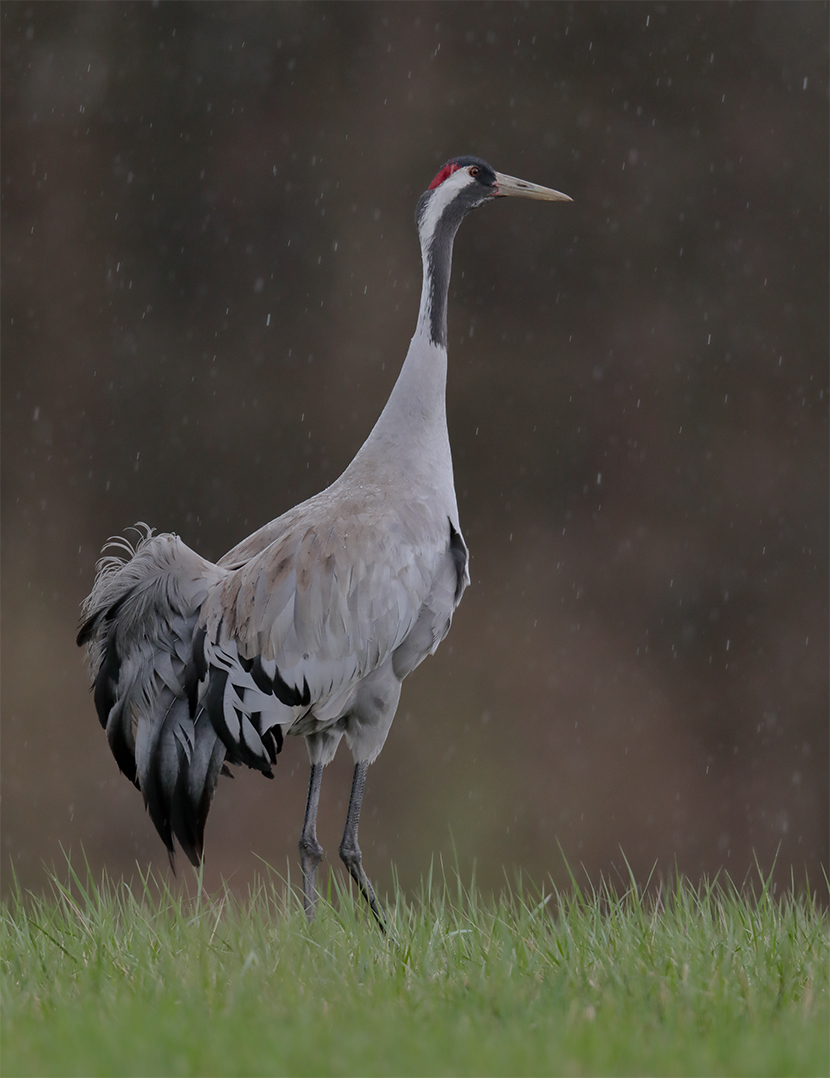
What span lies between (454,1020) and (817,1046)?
2.40 ft

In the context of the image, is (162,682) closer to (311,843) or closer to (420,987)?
(311,843)

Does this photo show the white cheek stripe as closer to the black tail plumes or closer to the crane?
the crane

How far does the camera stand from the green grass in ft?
7.00

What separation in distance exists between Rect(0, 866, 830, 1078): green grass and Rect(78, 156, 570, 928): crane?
41cm

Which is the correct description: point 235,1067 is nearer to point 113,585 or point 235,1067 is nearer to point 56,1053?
point 56,1053

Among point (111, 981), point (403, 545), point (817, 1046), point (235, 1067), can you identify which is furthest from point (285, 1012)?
point (403, 545)

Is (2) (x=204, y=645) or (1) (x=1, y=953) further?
(2) (x=204, y=645)

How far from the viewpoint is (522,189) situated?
431cm

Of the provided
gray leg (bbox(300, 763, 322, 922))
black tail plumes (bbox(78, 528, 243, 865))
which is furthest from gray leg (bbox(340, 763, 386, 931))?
black tail plumes (bbox(78, 528, 243, 865))

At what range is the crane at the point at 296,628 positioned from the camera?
11.8 feet

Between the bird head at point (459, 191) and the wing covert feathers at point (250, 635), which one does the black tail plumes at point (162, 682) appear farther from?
the bird head at point (459, 191)

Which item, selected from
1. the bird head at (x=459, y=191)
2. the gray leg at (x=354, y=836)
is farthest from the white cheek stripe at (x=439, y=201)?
the gray leg at (x=354, y=836)

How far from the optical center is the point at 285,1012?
2424 millimetres

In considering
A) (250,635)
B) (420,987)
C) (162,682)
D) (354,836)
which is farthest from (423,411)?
(420,987)
